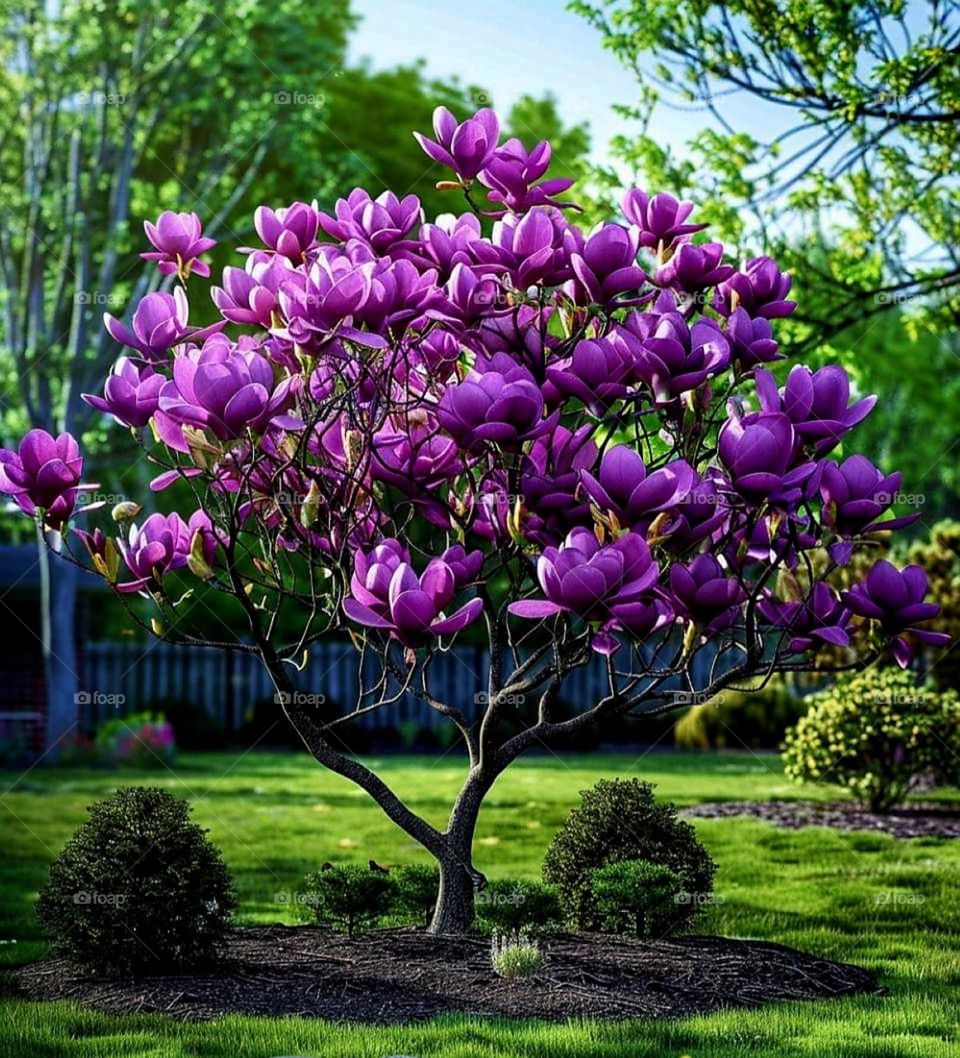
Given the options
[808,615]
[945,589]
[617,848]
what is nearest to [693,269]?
[808,615]

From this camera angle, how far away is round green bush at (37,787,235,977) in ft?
19.7

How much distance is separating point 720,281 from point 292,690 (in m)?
→ 2.38

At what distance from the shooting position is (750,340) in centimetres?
544

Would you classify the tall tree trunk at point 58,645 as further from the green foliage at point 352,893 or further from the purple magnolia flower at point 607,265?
the purple magnolia flower at point 607,265

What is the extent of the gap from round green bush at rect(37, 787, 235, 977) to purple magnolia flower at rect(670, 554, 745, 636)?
2.47 meters

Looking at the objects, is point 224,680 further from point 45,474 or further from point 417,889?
point 45,474

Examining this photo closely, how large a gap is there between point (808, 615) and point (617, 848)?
5.65 ft

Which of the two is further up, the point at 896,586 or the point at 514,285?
the point at 514,285

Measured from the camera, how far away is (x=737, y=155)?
11359 mm

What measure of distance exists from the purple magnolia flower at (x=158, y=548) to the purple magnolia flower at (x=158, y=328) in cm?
66

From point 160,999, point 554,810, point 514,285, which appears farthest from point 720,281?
point 554,810

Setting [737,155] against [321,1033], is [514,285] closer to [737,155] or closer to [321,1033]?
[321,1033]

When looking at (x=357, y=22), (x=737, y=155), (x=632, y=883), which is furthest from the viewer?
(x=357, y=22)

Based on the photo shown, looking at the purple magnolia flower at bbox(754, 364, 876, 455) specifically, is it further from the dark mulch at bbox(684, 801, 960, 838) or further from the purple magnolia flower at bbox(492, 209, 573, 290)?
the dark mulch at bbox(684, 801, 960, 838)
